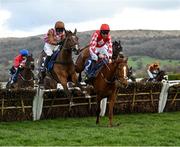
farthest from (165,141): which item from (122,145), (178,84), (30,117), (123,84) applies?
(178,84)

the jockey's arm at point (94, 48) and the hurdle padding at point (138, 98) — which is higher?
the jockey's arm at point (94, 48)

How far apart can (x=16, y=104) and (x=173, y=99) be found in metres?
5.49

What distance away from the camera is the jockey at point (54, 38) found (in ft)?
48.9

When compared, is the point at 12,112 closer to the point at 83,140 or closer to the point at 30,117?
the point at 30,117

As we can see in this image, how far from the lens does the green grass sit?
10180 mm

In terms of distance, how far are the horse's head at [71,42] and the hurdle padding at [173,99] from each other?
4.60m

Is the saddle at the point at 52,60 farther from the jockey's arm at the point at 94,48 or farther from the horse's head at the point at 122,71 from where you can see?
the horse's head at the point at 122,71

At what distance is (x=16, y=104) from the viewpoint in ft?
48.3

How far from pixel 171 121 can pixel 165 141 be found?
4.17m

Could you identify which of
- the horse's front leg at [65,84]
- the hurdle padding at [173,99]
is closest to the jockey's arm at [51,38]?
the horse's front leg at [65,84]

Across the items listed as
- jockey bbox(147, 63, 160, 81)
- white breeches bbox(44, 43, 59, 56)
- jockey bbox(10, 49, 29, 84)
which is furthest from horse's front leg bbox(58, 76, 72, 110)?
jockey bbox(147, 63, 160, 81)

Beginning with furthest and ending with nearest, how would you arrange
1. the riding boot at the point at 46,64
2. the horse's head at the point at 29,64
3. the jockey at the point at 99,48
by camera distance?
the horse's head at the point at 29,64 → the riding boot at the point at 46,64 → the jockey at the point at 99,48

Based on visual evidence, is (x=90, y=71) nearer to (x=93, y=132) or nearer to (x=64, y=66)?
(x=64, y=66)

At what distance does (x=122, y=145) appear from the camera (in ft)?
31.9
